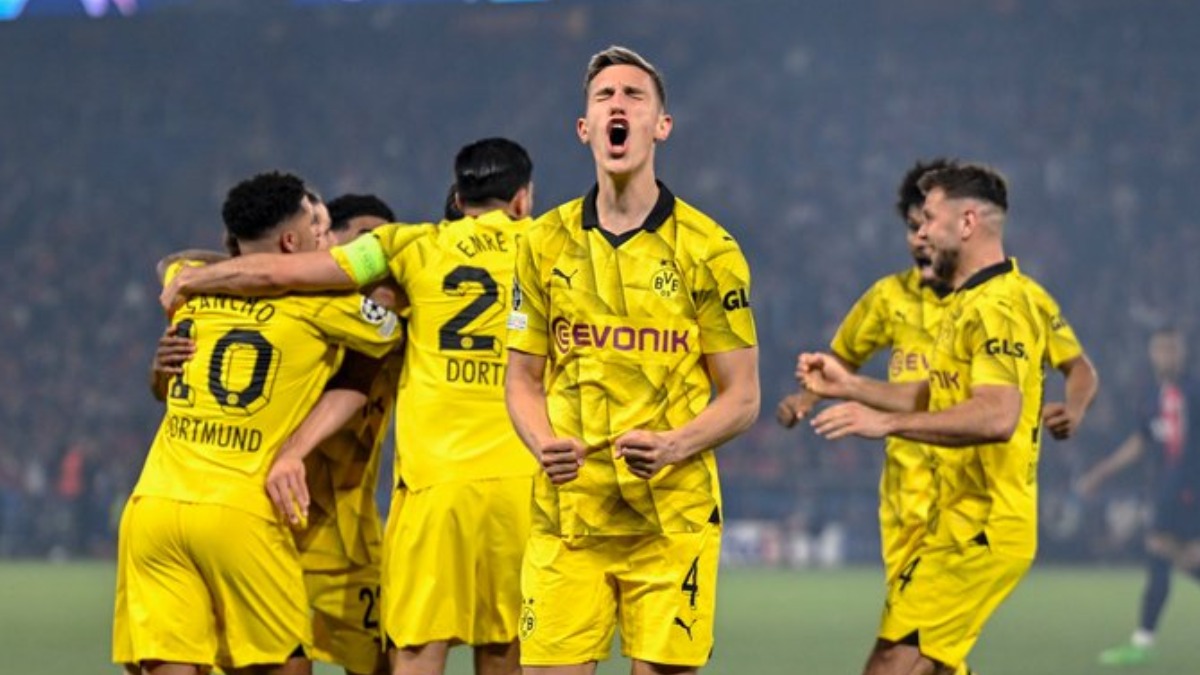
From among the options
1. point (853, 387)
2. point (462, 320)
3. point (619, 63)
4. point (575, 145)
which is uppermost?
point (575, 145)

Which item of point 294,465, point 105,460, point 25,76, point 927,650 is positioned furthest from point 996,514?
point 25,76

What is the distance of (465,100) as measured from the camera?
29.0 metres

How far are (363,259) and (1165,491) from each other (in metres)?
10.7

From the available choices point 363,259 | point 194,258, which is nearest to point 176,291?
point 194,258

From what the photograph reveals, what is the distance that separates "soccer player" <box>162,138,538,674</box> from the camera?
6109 millimetres

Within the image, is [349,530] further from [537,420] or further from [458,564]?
[537,420]

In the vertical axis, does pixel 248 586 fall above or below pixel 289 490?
below

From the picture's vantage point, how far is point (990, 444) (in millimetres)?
6340

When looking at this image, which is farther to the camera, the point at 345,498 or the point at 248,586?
the point at 345,498

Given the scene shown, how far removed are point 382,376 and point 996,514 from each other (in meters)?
2.31

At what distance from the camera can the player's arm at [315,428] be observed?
19.2 feet

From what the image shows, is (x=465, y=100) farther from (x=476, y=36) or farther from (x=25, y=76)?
(x=25, y=76)

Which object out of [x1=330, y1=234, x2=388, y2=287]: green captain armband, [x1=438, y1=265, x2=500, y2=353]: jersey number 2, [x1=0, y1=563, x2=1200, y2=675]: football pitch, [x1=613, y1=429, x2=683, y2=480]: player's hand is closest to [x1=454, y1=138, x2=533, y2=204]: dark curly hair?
[x1=438, y1=265, x2=500, y2=353]: jersey number 2

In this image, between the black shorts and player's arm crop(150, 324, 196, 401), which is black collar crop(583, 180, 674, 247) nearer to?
player's arm crop(150, 324, 196, 401)
